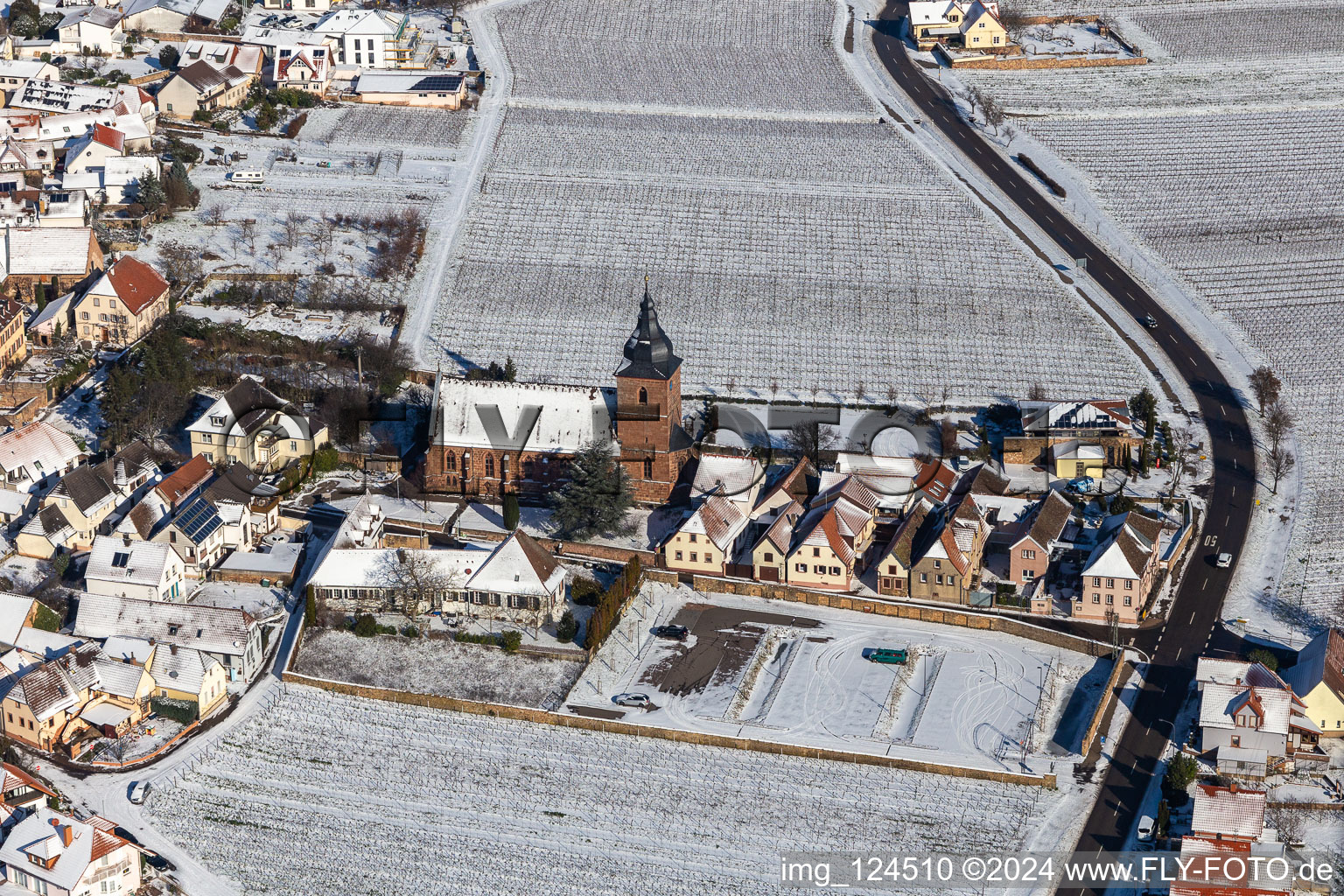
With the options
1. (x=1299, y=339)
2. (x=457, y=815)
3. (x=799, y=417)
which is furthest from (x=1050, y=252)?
(x=457, y=815)

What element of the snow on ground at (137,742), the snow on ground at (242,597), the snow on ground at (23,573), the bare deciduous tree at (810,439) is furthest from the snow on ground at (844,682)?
the snow on ground at (23,573)

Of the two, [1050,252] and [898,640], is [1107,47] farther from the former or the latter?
[898,640]

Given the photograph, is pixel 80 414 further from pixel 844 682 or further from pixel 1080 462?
pixel 1080 462

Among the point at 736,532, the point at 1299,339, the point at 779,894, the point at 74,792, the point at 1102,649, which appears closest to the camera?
the point at 779,894

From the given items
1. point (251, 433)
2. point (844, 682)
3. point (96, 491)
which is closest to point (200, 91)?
point (251, 433)

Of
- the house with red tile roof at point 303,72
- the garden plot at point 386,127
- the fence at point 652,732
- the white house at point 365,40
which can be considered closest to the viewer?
the fence at point 652,732

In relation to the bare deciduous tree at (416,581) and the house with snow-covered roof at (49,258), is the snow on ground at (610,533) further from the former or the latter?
the house with snow-covered roof at (49,258)
